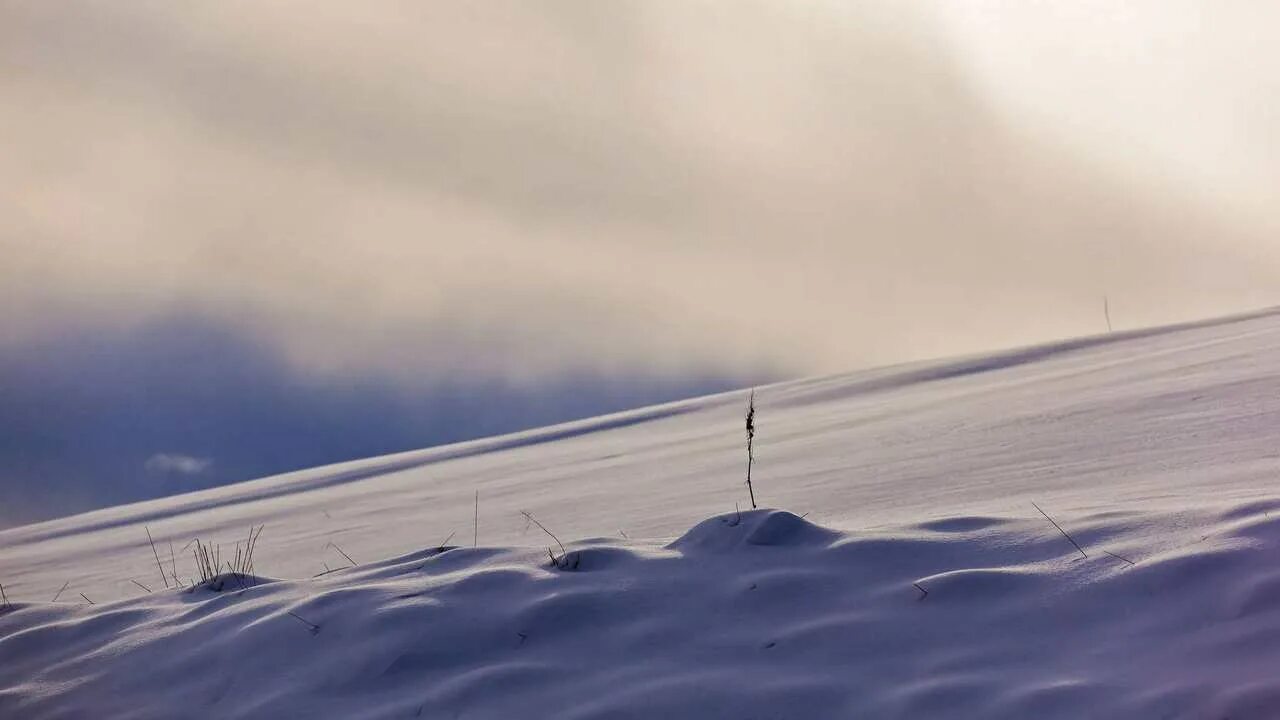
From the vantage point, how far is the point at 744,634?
10.5ft

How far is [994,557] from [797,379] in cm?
1302

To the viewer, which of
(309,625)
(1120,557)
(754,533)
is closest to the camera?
(1120,557)

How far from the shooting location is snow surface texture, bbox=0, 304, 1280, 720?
8.70 feet

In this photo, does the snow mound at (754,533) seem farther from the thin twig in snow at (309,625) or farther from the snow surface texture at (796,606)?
the thin twig in snow at (309,625)

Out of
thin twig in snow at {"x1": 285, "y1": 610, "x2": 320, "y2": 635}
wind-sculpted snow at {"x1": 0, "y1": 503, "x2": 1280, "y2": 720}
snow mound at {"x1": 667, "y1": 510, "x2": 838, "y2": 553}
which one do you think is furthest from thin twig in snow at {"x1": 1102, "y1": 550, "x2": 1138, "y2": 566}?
thin twig in snow at {"x1": 285, "y1": 610, "x2": 320, "y2": 635}

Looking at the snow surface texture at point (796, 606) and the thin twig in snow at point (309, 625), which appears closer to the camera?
the snow surface texture at point (796, 606)

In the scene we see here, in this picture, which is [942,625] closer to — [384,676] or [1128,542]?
[1128,542]

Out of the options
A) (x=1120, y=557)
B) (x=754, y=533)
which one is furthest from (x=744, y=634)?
(x=1120, y=557)

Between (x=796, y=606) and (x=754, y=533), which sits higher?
Answer: (x=754, y=533)

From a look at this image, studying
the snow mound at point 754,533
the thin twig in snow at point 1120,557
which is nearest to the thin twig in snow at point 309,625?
the snow mound at point 754,533

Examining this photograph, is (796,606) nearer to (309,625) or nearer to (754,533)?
(754,533)

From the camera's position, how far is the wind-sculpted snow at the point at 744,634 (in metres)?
2.57

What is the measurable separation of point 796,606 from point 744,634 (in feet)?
0.76

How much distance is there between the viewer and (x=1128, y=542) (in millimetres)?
3273
